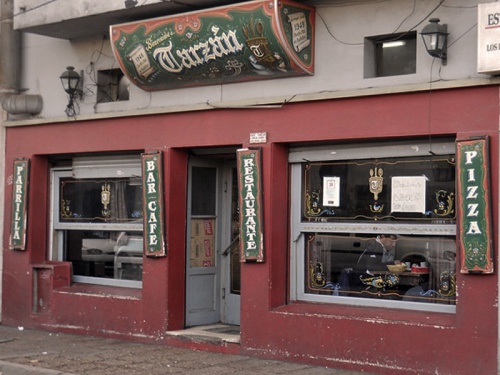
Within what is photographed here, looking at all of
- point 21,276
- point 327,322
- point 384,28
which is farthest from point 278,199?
point 21,276

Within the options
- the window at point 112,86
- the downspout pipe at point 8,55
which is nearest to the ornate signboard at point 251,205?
the window at point 112,86

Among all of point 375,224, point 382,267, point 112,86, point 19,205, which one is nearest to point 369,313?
point 382,267

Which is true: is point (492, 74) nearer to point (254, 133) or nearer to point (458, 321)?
point (458, 321)

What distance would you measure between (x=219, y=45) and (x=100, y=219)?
12.5 ft

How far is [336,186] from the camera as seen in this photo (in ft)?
34.9

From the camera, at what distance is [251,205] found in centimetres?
1097

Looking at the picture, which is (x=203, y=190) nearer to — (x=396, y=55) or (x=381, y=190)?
(x=381, y=190)

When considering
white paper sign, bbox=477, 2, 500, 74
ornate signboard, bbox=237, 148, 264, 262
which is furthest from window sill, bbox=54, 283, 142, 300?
white paper sign, bbox=477, 2, 500, 74

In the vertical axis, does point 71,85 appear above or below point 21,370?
above

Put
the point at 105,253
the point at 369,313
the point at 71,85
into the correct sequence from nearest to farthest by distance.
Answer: the point at 369,313 → the point at 71,85 → the point at 105,253

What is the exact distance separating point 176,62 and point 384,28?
295cm

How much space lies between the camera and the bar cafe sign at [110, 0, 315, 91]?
1036 cm

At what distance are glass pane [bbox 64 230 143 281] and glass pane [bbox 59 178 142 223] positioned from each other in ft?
0.81

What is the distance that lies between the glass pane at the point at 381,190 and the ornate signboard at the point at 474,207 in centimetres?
44
